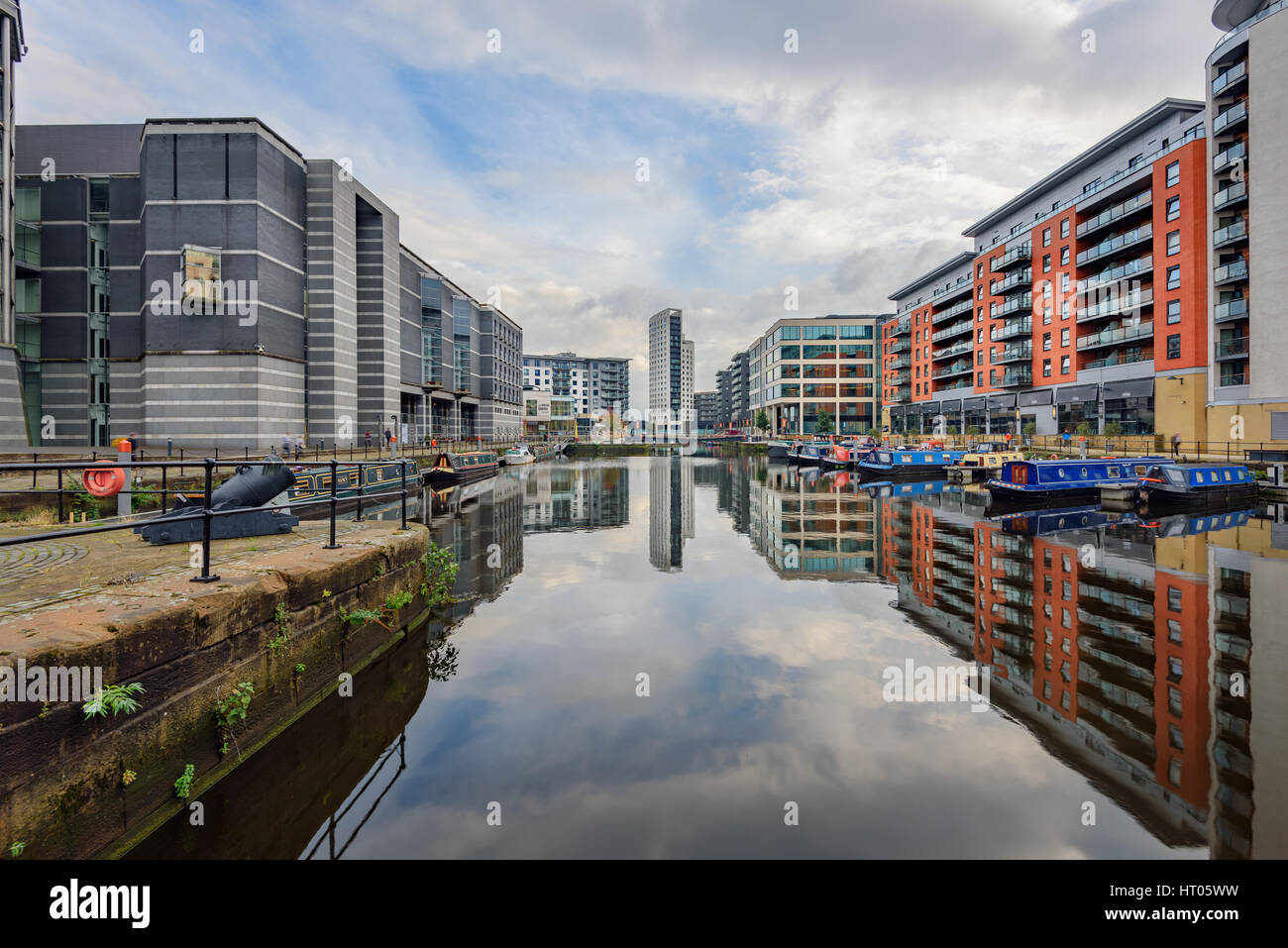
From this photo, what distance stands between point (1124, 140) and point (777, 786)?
67558mm

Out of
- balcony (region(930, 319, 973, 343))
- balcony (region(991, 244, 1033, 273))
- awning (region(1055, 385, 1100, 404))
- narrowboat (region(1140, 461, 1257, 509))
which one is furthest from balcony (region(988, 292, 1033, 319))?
narrowboat (region(1140, 461, 1257, 509))

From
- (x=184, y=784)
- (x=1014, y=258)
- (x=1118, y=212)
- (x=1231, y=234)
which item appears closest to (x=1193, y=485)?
(x=1231, y=234)

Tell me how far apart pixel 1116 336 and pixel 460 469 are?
55.0 m

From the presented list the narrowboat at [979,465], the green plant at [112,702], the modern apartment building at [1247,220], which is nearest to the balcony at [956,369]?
the modern apartment building at [1247,220]

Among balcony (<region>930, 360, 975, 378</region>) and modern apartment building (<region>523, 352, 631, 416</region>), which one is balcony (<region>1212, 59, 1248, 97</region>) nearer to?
balcony (<region>930, 360, 975, 378</region>)

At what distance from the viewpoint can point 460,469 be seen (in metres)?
43.5

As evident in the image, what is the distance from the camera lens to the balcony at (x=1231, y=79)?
128 ft

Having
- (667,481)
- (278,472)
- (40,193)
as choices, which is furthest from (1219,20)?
(40,193)

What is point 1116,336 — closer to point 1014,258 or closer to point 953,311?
point 1014,258

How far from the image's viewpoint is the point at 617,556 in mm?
16172

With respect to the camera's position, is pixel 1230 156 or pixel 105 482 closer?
pixel 105 482

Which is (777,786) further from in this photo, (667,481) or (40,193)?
(40,193)

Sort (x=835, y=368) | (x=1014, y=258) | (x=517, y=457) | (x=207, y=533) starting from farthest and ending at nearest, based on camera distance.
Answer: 1. (x=835, y=368)
2. (x=517, y=457)
3. (x=1014, y=258)
4. (x=207, y=533)
